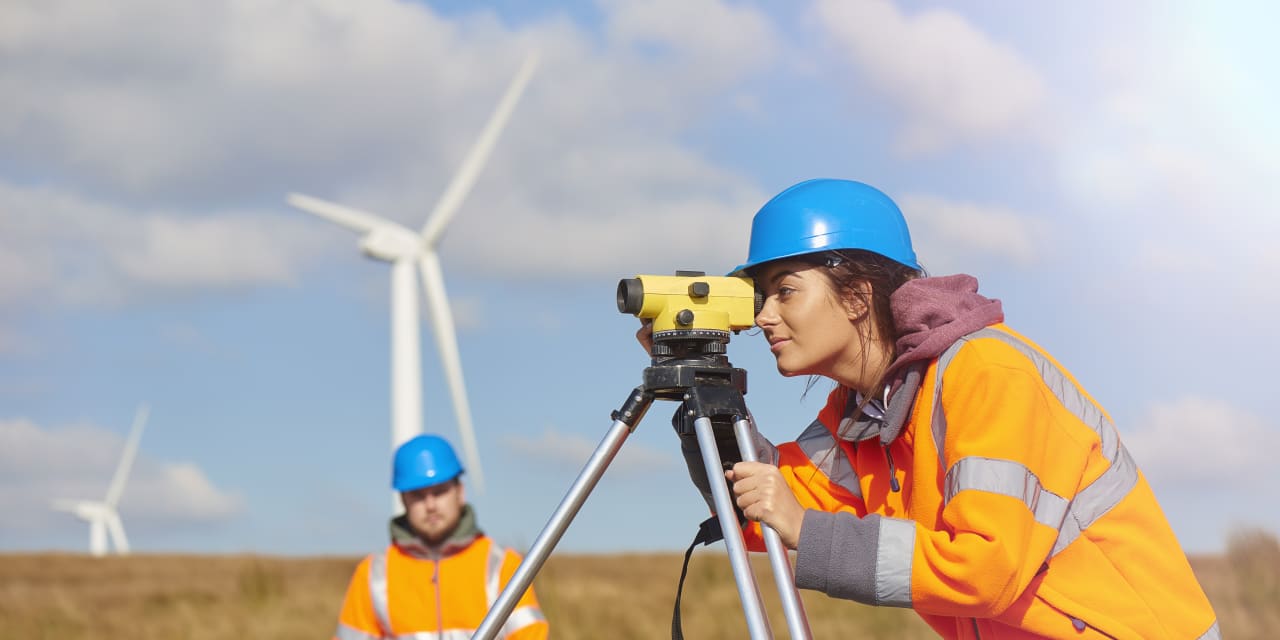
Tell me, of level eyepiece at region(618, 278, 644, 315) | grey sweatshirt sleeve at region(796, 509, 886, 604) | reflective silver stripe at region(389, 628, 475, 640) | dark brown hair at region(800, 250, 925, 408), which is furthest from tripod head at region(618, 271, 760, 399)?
reflective silver stripe at region(389, 628, 475, 640)

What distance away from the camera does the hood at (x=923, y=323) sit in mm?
3332

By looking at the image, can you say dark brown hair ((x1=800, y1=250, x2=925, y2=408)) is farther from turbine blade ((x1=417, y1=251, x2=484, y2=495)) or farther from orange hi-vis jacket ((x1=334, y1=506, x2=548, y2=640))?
turbine blade ((x1=417, y1=251, x2=484, y2=495))

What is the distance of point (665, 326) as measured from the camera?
3.47 metres

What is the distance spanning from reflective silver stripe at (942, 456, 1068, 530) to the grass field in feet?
30.5

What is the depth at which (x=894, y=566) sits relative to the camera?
3041 mm

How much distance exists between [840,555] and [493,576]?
3.94 m

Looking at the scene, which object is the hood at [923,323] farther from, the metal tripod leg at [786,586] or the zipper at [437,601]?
the zipper at [437,601]

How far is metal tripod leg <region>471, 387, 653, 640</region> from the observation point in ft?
11.4

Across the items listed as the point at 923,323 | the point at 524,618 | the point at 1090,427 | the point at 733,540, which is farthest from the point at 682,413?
the point at 524,618

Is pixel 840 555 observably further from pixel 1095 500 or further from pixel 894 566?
pixel 1095 500

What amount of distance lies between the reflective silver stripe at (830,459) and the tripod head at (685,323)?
544mm

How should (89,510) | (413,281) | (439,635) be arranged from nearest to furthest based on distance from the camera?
(439,635) → (413,281) → (89,510)

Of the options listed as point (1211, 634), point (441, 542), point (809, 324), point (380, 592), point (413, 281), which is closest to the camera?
point (1211, 634)

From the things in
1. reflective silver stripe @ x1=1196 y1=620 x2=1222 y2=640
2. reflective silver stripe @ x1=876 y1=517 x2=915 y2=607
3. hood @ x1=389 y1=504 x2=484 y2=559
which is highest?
hood @ x1=389 y1=504 x2=484 y2=559
